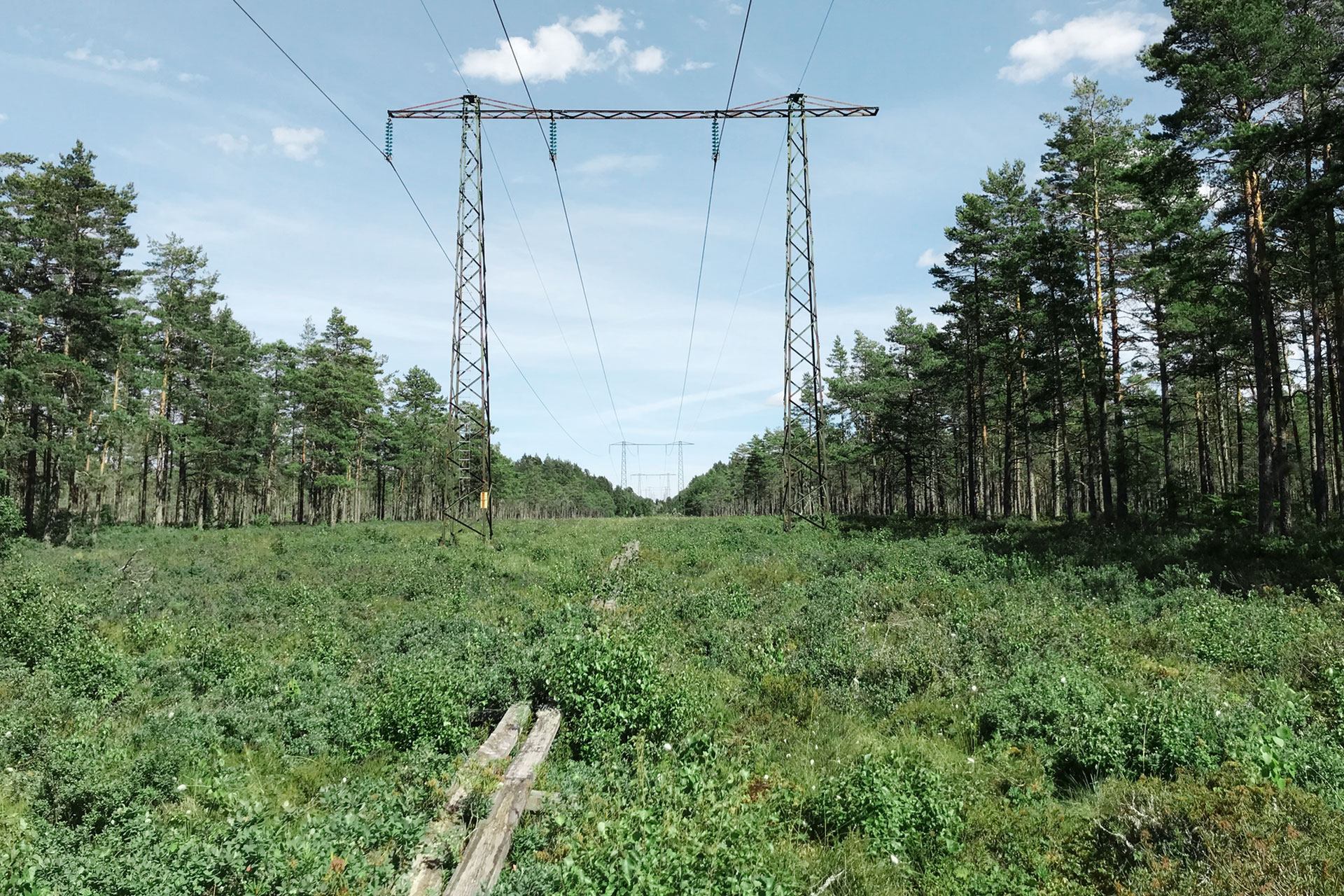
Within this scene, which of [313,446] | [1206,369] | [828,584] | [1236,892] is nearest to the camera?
[1236,892]

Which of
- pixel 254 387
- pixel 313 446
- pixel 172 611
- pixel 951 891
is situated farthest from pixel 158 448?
pixel 951 891

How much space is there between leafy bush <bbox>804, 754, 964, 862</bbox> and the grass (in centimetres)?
3

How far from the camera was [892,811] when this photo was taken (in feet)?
18.2

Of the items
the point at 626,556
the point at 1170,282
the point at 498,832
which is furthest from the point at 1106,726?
the point at 1170,282

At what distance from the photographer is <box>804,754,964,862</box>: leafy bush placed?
17.8 feet

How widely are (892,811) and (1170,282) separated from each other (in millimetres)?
31942

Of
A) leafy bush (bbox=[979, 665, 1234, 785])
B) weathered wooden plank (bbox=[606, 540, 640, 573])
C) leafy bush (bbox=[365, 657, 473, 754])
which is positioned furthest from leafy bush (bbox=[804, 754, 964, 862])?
weathered wooden plank (bbox=[606, 540, 640, 573])

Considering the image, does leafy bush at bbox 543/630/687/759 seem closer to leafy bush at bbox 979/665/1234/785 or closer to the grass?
the grass

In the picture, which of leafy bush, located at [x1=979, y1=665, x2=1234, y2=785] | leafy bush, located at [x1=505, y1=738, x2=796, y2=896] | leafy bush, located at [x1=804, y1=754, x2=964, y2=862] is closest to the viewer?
leafy bush, located at [x1=505, y1=738, x2=796, y2=896]

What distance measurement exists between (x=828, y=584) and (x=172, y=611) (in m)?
14.0

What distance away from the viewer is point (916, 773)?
6.16m

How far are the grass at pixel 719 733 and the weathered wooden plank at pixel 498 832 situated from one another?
0.25 m

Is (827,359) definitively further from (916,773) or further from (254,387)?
(916,773)

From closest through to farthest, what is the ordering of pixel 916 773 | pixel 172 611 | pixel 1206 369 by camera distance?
pixel 916 773
pixel 172 611
pixel 1206 369
